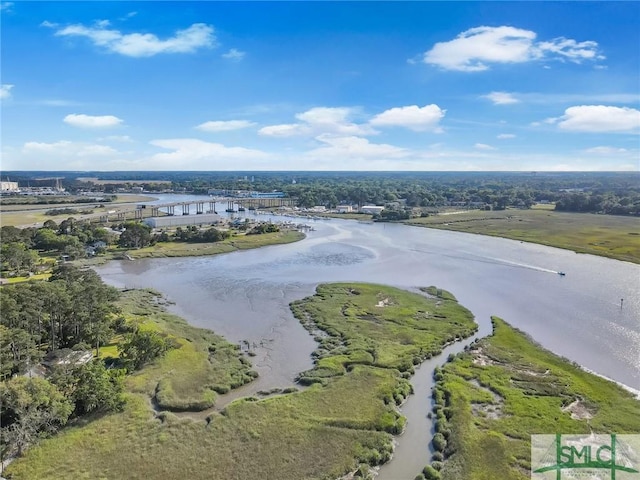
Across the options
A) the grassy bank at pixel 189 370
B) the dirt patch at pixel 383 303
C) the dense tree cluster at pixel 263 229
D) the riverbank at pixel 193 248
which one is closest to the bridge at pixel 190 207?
the riverbank at pixel 193 248

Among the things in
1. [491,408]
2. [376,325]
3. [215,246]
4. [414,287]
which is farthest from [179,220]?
[491,408]

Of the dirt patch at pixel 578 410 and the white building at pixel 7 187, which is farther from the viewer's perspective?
the white building at pixel 7 187

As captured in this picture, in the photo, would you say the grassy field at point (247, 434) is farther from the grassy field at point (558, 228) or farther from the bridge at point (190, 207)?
the bridge at point (190, 207)

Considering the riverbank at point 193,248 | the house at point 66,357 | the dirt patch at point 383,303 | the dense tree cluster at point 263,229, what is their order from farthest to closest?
the dense tree cluster at point 263,229 < the riverbank at point 193,248 < the dirt patch at point 383,303 < the house at point 66,357

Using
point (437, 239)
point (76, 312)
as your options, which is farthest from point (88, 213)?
point (76, 312)

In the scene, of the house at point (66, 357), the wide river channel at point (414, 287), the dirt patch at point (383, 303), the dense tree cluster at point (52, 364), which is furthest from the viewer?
the dirt patch at point (383, 303)

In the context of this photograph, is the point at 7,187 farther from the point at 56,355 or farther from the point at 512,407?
the point at 512,407
